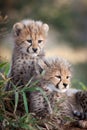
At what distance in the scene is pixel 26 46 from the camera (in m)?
6.13

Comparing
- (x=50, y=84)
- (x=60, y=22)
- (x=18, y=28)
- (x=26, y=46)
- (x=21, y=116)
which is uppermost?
(x=60, y=22)

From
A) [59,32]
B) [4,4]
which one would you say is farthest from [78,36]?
[4,4]

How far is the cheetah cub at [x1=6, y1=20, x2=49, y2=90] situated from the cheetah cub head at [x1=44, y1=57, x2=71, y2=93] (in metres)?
0.35

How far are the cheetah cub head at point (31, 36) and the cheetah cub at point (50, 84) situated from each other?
43 centimetres

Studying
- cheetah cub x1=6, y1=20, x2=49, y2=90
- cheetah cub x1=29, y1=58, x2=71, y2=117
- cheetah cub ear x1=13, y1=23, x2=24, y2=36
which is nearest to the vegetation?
cheetah cub x1=29, y1=58, x2=71, y2=117

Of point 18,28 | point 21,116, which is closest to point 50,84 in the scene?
point 21,116

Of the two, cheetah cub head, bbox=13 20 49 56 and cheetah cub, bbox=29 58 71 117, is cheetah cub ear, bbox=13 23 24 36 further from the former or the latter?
cheetah cub, bbox=29 58 71 117

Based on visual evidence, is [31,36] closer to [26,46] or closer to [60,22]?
[26,46]

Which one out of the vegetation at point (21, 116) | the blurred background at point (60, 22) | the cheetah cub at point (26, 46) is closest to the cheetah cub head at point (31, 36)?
the cheetah cub at point (26, 46)

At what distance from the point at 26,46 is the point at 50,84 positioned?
1.92ft

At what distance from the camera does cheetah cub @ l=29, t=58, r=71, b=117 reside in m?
5.62

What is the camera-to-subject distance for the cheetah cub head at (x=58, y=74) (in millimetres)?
5605

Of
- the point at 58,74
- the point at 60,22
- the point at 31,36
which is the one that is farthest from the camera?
the point at 60,22

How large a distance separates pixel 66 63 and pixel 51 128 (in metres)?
0.48
